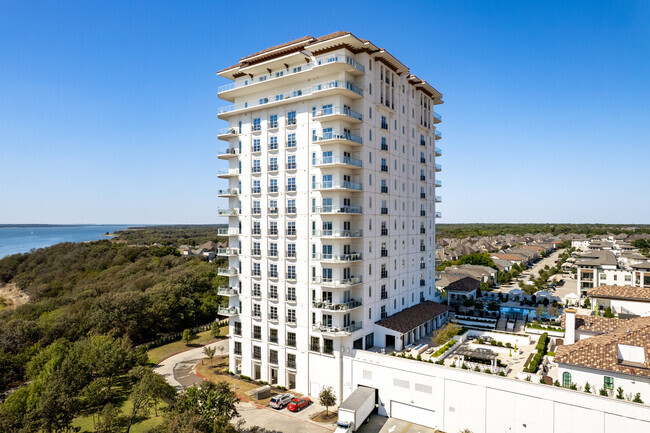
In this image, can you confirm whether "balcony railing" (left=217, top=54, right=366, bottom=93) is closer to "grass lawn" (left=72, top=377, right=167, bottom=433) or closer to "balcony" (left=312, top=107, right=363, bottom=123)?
"balcony" (left=312, top=107, right=363, bottom=123)

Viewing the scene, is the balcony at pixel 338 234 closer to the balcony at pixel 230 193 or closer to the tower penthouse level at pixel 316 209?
the tower penthouse level at pixel 316 209

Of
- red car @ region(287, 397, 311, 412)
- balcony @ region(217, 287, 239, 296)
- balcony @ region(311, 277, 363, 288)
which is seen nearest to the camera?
red car @ region(287, 397, 311, 412)

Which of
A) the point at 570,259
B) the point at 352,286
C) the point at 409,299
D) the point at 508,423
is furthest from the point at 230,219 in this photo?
the point at 570,259

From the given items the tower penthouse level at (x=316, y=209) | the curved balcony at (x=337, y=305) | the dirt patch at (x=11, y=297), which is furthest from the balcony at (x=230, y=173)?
the dirt patch at (x=11, y=297)

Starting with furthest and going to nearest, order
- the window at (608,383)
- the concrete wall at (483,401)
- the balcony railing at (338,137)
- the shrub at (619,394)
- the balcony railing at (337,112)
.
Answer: the balcony railing at (337,112), the balcony railing at (338,137), the window at (608,383), the shrub at (619,394), the concrete wall at (483,401)

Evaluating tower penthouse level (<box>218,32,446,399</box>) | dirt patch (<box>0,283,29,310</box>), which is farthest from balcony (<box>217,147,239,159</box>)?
dirt patch (<box>0,283,29,310</box>)

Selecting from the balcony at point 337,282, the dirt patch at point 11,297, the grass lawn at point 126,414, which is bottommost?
the dirt patch at point 11,297
